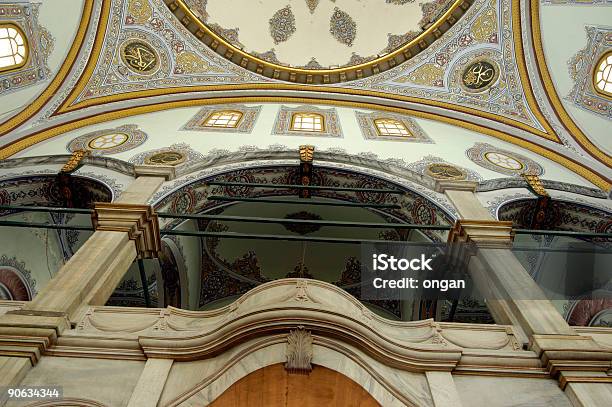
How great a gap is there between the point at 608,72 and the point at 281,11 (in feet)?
29.7

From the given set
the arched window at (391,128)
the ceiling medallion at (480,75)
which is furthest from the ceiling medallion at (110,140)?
the ceiling medallion at (480,75)

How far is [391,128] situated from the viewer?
1257 cm

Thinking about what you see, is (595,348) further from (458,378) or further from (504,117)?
(504,117)

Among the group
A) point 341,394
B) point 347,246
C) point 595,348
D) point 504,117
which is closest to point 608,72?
point 504,117

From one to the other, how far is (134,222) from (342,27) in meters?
Answer: 10.8

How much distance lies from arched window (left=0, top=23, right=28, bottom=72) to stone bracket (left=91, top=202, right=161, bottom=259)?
17.9 feet

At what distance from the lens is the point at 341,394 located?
4688mm

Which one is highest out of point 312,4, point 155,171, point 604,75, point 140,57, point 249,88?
point 312,4

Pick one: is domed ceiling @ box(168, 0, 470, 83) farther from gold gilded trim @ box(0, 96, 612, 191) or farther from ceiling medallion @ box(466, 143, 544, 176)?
ceiling medallion @ box(466, 143, 544, 176)

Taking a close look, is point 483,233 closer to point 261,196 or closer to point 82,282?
point 261,196

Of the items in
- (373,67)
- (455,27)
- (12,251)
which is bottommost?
(12,251)

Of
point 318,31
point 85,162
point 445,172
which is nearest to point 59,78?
point 85,162

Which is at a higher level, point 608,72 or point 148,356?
point 608,72

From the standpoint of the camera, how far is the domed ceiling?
47.9ft
